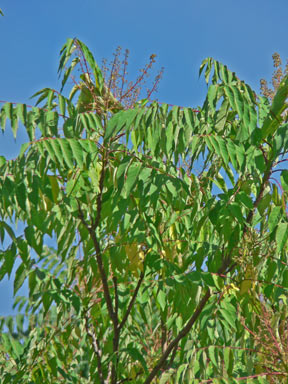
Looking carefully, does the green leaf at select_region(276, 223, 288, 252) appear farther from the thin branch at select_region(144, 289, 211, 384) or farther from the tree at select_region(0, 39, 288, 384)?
the thin branch at select_region(144, 289, 211, 384)

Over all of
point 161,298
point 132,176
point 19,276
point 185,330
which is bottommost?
point 185,330

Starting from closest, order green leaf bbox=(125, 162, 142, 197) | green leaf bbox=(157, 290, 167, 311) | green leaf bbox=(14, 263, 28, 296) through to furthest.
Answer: green leaf bbox=(125, 162, 142, 197) < green leaf bbox=(157, 290, 167, 311) < green leaf bbox=(14, 263, 28, 296)

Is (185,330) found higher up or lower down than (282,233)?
lower down

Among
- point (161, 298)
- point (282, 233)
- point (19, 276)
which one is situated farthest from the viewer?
point (19, 276)

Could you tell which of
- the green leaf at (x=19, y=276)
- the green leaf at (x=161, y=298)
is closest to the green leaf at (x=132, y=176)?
the green leaf at (x=161, y=298)

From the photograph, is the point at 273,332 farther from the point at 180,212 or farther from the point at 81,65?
the point at 81,65

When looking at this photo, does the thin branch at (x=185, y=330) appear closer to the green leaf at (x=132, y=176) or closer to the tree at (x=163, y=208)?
the tree at (x=163, y=208)

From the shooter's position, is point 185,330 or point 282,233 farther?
point 185,330

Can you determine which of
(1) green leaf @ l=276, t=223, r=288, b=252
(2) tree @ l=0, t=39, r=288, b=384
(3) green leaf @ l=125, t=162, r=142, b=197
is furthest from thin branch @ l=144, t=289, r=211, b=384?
(3) green leaf @ l=125, t=162, r=142, b=197

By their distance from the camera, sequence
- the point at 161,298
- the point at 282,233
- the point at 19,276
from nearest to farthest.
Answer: the point at 282,233, the point at 161,298, the point at 19,276

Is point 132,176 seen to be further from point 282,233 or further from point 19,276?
point 19,276

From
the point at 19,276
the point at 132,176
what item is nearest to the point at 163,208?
the point at 132,176

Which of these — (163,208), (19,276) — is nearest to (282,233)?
(163,208)

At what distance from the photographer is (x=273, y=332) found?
2383mm
